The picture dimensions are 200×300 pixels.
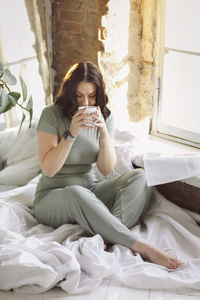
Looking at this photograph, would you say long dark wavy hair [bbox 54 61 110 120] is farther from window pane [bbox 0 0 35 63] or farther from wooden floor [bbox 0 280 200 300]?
wooden floor [bbox 0 280 200 300]

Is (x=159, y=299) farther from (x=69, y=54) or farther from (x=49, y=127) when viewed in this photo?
(x=69, y=54)

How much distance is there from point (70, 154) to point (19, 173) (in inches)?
20.5

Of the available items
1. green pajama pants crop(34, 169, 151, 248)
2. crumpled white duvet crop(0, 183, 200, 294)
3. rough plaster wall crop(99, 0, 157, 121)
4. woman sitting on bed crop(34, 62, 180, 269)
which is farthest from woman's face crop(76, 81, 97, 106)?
rough plaster wall crop(99, 0, 157, 121)

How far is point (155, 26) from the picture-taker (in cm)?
263

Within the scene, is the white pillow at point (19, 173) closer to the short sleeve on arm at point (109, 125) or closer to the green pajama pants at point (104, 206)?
the green pajama pants at point (104, 206)

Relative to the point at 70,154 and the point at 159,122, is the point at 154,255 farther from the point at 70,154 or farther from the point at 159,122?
the point at 159,122

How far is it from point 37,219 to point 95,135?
51 cm

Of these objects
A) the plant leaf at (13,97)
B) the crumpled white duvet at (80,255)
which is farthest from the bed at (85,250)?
the plant leaf at (13,97)

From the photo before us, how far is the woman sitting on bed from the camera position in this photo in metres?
1.96

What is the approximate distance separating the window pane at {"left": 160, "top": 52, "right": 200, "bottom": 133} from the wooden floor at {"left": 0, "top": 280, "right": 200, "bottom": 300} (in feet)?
3.90

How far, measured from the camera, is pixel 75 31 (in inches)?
111

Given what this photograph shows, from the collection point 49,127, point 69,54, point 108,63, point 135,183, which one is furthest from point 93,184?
point 69,54

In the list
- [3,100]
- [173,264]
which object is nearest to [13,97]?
[3,100]

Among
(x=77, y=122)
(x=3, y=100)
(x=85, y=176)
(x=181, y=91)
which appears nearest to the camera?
(x=3, y=100)
